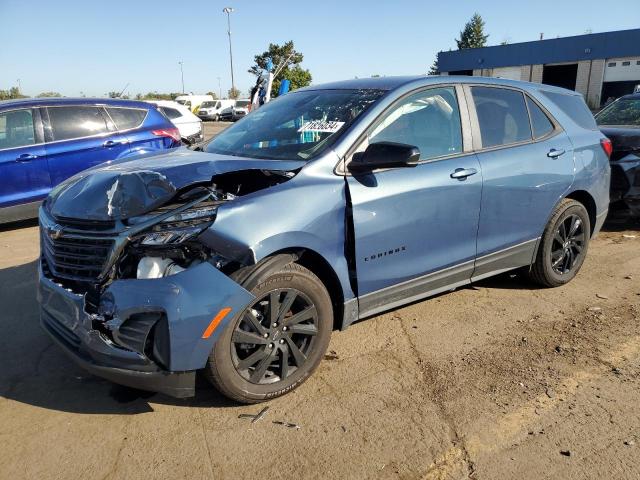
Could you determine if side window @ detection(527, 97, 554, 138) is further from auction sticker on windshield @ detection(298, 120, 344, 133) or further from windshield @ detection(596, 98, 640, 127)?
windshield @ detection(596, 98, 640, 127)

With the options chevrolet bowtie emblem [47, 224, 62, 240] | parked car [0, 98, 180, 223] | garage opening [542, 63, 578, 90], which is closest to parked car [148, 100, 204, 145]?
parked car [0, 98, 180, 223]

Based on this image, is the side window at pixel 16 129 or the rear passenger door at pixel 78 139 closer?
the side window at pixel 16 129

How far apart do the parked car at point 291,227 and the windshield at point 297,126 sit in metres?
0.02

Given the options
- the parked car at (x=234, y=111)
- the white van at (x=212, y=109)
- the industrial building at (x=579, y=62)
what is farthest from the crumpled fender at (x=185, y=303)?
Result: the white van at (x=212, y=109)

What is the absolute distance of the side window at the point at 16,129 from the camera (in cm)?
667

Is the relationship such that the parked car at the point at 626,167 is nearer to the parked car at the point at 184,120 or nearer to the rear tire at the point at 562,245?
the rear tire at the point at 562,245

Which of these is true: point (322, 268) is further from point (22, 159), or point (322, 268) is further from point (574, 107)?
point (22, 159)

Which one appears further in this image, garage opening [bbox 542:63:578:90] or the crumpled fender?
garage opening [bbox 542:63:578:90]

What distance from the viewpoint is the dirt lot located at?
2.49 m

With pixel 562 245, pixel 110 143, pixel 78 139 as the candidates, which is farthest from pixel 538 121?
pixel 78 139

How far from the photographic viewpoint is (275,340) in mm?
2930

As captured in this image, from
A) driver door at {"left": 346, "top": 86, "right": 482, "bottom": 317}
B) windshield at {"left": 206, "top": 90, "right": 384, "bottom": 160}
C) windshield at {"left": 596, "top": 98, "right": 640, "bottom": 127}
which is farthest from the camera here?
windshield at {"left": 596, "top": 98, "right": 640, "bottom": 127}

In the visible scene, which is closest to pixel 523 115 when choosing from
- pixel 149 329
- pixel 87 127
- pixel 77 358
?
pixel 149 329

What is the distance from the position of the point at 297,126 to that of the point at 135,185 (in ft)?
4.03
